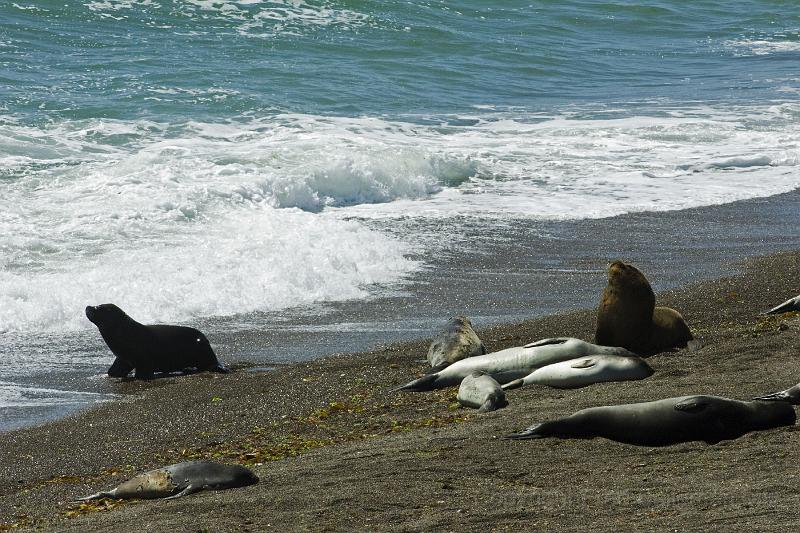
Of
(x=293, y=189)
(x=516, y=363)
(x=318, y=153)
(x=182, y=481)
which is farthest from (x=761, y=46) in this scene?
(x=182, y=481)

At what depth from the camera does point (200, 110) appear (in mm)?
19188

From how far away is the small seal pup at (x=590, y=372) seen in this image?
6.90 meters

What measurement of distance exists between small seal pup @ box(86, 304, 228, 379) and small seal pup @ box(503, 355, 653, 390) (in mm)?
2331

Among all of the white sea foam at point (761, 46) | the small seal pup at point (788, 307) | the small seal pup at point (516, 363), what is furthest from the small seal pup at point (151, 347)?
the white sea foam at point (761, 46)

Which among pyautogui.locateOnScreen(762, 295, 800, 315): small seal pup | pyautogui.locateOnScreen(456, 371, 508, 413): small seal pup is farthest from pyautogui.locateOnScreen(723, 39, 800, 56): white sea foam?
pyautogui.locateOnScreen(456, 371, 508, 413): small seal pup

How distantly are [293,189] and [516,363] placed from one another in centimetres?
816

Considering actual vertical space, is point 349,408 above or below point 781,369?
below

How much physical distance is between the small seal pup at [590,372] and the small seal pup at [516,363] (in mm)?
177

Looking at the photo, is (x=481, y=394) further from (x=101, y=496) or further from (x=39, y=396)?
(x=39, y=396)

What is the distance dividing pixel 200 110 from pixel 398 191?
5156 millimetres

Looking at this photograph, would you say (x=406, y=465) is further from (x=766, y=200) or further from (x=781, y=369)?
(x=766, y=200)

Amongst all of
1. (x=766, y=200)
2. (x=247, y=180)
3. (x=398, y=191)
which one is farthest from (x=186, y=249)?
(x=766, y=200)

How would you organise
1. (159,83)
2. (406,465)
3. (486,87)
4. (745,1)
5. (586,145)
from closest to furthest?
(406,465) < (586,145) < (159,83) < (486,87) < (745,1)

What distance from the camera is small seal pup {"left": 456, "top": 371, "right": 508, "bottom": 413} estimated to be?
6520 millimetres
